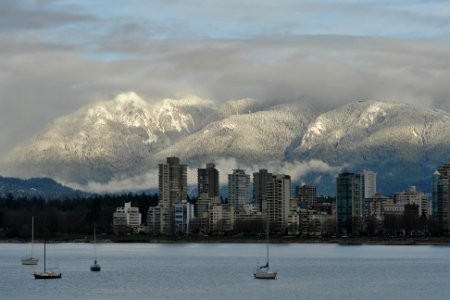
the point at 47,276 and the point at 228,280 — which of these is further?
the point at 47,276

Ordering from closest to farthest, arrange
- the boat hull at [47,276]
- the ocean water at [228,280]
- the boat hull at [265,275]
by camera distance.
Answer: the ocean water at [228,280] → the boat hull at [47,276] → the boat hull at [265,275]

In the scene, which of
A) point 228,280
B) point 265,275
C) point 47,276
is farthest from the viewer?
point 265,275

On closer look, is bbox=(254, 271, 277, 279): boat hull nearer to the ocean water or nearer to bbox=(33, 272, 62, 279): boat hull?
the ocean water

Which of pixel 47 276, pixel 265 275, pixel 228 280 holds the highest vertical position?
pixel 265 275

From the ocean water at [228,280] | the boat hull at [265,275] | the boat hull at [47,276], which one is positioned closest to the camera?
the ocean water at [228,280]

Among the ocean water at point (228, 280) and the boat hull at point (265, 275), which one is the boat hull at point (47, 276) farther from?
the boat hull at point (265, 275)

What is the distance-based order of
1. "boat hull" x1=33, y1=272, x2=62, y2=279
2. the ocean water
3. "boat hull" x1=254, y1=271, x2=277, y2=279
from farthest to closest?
"boat hull" x1=254, y1=271, x2=277, y2=279
"boat hull" x1=33, y1=272, x2=62, y2=279
the ocean water

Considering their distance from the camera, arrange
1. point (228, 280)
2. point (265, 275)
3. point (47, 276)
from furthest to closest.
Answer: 1. point (265, 275)
2. point (47, 276)
3. point (228, 280)

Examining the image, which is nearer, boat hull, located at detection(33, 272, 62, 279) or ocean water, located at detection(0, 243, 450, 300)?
ocean water, located at detection(0, 243, 450, 300)

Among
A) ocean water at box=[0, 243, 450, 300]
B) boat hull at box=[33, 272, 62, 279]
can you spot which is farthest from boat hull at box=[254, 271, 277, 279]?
boat hull at box=[33, 272, 62, 279]

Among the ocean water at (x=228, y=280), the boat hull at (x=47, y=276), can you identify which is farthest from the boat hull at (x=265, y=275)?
the boat hull at (x=47, y=276)

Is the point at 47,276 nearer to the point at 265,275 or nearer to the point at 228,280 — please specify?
the point at 228,280

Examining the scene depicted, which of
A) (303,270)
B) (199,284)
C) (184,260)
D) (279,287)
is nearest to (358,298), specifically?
(279,287)

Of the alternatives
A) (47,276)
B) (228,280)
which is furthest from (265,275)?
(47,276)
